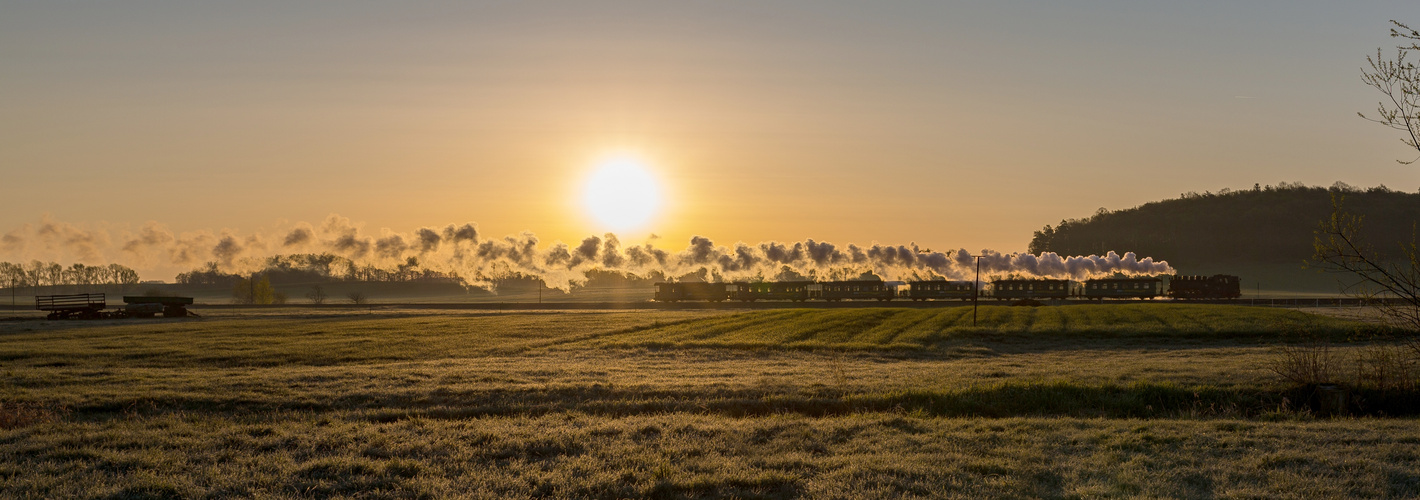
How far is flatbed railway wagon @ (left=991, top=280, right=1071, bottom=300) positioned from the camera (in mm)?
110125

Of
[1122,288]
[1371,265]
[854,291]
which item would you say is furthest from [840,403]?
[1122,288]

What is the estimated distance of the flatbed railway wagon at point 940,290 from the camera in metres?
108

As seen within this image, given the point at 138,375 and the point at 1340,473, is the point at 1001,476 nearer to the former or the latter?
the point at 1340,473

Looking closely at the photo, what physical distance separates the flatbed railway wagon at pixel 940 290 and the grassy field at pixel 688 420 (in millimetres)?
60411

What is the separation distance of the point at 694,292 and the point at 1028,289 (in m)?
43.1

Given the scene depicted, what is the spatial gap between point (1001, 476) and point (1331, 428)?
8.64 metres

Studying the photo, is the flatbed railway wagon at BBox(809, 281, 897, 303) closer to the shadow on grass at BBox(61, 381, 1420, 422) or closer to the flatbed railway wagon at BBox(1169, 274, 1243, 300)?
the flatbed railway wagon at BBox(1169, 274, 1243, 300)

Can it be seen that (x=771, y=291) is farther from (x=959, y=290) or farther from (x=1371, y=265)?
(x=1371, y=265)

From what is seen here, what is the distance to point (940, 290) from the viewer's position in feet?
362

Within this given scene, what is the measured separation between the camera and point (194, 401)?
23.9 m

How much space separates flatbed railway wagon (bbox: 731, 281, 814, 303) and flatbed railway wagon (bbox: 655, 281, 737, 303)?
1.28 metres

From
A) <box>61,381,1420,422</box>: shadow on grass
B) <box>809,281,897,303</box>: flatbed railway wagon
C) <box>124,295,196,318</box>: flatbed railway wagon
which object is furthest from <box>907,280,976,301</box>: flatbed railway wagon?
<box>61,381,1420,422</box>: shadow on grass

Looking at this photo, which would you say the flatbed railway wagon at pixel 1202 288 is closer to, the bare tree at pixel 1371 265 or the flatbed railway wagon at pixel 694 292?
the flatbed railway wagon at pixel 694 292

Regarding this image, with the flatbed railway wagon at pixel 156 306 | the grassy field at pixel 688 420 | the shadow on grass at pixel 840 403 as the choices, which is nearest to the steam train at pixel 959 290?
the flatbed railway wagon at pixel 156 306
